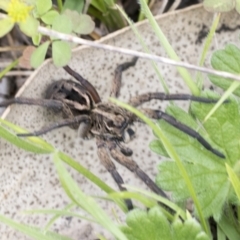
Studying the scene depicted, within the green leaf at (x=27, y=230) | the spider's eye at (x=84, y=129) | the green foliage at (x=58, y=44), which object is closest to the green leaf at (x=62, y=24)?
the green foliage at (x=58, y=44)

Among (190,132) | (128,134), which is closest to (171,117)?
(190,132)

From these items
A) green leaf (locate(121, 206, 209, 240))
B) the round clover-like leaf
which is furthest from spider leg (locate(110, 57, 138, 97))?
green leaf (locate(121, 206, 209, 240))

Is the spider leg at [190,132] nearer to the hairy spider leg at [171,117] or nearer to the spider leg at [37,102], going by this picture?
the hairy spider leg at [171,117]

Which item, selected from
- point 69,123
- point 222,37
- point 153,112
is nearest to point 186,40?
point 222,37

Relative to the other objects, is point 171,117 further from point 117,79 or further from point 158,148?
point 117,79

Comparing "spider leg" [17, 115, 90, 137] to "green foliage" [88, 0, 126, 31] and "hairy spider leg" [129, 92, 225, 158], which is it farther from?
"green foliage" [88, 0, 126, 31]

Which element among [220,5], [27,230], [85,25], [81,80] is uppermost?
[220,5]
